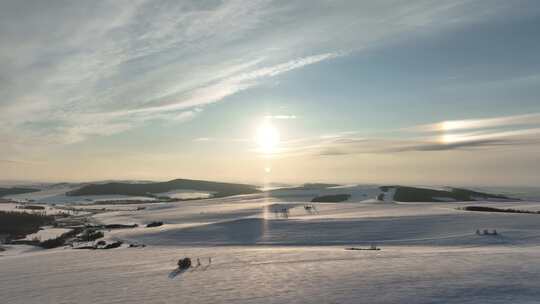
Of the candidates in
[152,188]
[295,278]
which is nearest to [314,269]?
[295,278]

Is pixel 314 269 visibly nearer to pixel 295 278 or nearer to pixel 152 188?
pixel 295 278

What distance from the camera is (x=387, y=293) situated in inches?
551

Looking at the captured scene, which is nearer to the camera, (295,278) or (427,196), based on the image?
(295,278)

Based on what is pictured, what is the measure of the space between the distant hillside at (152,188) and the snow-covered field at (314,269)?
102 meters

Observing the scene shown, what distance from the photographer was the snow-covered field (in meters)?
14.4

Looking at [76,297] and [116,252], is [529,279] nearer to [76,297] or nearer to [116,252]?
[76,297]

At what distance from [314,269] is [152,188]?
5771 inches

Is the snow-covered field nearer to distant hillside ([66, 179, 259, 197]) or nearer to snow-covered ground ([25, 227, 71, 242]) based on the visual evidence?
snow-covered ground ([25, 227, 71, 242])

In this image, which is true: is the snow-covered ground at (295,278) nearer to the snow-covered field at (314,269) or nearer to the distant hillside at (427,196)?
the snow-covered field at (314,269)

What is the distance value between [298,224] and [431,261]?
17883 millimetres

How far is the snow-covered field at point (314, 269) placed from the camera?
14391mm

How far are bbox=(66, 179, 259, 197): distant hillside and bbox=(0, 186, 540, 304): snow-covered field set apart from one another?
10231cm

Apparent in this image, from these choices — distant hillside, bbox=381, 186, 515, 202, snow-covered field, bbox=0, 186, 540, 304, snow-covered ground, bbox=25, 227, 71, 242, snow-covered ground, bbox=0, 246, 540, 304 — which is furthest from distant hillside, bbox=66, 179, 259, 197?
snow-covered ground, bbox=0, 246, 540, 304

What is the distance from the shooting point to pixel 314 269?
18.3m
